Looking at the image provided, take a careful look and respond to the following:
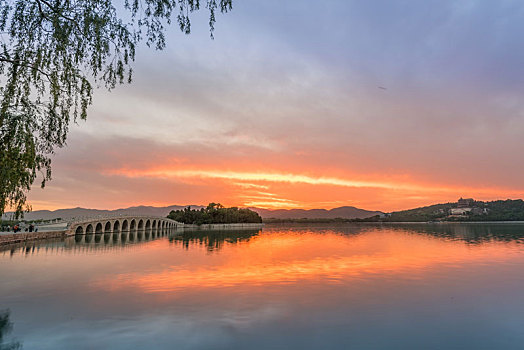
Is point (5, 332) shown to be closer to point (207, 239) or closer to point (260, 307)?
point (260, 307)

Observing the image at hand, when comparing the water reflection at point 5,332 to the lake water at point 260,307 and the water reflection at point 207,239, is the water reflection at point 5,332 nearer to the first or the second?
the lake water at point 260,307

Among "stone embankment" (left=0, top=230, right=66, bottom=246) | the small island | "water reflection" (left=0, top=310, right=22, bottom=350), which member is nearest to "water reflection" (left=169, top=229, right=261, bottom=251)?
"stone embankment" (left=0, top=230, right=66, bottom=246)

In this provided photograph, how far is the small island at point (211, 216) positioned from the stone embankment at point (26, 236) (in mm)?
93973

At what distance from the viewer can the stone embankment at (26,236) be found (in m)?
41.3

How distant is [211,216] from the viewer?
155m

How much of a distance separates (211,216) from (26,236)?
359 ft

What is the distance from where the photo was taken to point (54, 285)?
20578 mm

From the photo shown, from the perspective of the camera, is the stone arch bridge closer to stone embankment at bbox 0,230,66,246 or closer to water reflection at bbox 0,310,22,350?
stone embankment at bbox 0,230,66,246

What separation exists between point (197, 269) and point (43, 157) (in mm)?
18877

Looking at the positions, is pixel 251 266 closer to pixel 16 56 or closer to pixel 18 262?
pixel 18 262

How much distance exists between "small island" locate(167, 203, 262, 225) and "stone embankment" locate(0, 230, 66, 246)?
9397 cm

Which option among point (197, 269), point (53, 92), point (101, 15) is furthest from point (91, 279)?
point (101, 15)

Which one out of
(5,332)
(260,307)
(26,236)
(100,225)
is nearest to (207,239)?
(26,236)

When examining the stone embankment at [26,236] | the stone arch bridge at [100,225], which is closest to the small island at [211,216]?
the stone arch bridge at [100,225]
